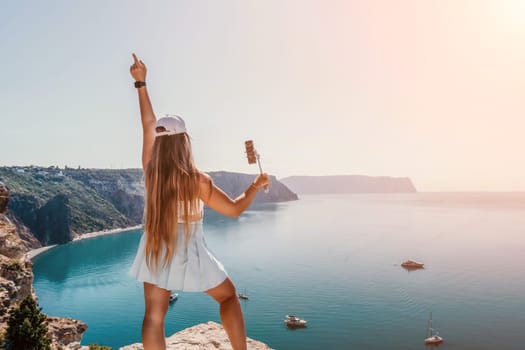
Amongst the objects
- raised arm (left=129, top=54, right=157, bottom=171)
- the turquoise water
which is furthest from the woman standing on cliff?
the turquoise water

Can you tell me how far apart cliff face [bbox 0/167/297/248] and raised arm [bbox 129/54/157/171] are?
306 feet

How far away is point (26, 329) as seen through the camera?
1115 cm

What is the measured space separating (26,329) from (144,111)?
1092 cm

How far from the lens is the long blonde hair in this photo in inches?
107

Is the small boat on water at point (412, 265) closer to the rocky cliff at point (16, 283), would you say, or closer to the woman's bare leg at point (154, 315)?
the rocky cliff at point (16, 283)

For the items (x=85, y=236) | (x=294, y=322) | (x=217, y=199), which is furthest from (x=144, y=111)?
(x=85, y=236)

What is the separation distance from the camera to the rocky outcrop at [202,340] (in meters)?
6.73

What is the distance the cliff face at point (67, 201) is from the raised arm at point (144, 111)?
93255mm

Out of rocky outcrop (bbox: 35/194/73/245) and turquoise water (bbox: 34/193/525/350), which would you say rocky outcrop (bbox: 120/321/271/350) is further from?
rocky outcrop (bbox: 35/194/73/245)

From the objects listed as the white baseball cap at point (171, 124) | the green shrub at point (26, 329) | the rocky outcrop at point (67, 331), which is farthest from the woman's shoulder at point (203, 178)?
the rocky outcrop at point (67, 331)

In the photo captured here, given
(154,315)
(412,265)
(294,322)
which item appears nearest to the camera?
(154,315)

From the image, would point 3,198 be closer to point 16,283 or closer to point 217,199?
point 16,283

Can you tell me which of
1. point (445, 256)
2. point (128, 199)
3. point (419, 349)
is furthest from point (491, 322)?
point (128, 199)

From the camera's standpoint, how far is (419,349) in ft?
124
